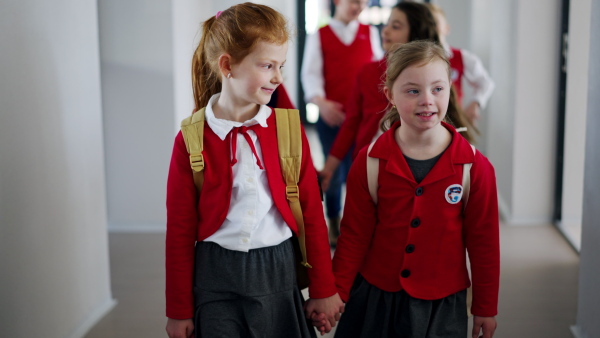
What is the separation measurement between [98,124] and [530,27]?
2668 mm

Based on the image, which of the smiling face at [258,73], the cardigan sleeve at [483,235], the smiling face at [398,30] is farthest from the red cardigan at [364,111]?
the smiling face at [258,73]

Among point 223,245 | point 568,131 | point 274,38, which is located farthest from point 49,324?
point 568,131

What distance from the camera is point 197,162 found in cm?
189

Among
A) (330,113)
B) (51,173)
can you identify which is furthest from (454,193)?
(330,113)

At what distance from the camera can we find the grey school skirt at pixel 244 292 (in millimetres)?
1927

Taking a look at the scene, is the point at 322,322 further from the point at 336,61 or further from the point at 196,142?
the point at 336,61

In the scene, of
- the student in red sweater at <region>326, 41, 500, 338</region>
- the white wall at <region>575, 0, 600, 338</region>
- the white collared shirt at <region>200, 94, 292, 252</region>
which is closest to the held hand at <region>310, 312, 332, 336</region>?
the student in red sweater at <region>326, 41, 500, 338</region>

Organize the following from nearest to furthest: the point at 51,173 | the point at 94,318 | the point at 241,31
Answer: the point at 241,31 → the point at 51,173 → the point at 94,318

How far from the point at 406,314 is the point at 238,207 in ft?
1.79

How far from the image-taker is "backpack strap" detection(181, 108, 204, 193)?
189 cm

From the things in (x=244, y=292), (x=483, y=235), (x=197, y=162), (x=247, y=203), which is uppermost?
(x=197, y=162)

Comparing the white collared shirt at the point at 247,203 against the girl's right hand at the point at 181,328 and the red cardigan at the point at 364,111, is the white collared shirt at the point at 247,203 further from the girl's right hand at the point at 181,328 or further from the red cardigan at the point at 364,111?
the red cardigan at the point at 364,111

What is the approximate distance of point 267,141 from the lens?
1952 mm

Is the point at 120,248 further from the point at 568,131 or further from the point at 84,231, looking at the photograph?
the point at 568,131
